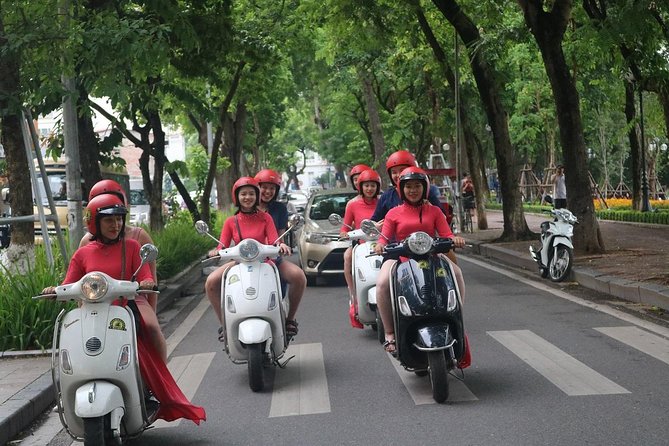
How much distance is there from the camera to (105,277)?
5.02 m

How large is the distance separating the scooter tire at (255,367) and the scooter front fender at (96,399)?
1856mm

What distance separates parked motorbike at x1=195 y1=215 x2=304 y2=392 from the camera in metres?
6.85

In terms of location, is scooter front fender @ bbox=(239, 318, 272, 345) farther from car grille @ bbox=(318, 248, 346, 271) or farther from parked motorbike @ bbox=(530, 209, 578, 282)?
car grille @ bbox=(318, 248, 346, 271)

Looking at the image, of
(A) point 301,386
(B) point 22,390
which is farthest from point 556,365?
(B) point 22,390

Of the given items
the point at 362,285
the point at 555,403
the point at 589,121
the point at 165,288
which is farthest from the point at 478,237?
the point at 589,121

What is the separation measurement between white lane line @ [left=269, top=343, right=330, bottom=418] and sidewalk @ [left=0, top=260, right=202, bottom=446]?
1607 millimetres

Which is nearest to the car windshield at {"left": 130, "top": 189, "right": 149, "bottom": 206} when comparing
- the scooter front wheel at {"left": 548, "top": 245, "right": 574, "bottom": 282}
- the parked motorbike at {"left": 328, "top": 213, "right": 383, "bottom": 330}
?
the scooter front wheel at {"left": 548, "top": 245, "right": 574, "bottom": 282}

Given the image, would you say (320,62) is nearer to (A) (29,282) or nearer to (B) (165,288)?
(B) (165,288)

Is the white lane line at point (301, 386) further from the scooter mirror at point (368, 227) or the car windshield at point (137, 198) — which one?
the car windshield at point (137, 198)

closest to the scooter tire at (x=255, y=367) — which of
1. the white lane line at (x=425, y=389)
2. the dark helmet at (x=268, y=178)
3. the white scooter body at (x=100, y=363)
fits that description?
the white lane line at (x=425, y=389)

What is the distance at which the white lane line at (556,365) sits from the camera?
21.1ft

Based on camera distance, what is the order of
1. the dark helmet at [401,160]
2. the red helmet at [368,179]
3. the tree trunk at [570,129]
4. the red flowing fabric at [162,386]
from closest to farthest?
1. the red flowing fabric at [162,386]
2. the dark helmet at [401,160]
3. the red helmet at [368,179]
4. the tree trunk at [570,129]

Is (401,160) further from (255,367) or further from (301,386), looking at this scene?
(255,367)

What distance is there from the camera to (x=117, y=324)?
201 inches
